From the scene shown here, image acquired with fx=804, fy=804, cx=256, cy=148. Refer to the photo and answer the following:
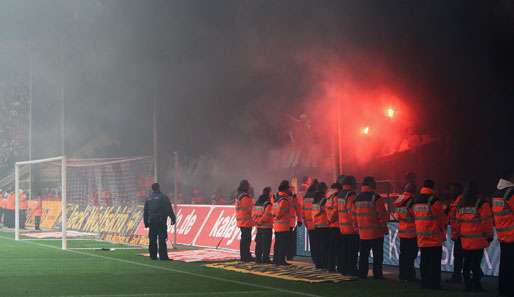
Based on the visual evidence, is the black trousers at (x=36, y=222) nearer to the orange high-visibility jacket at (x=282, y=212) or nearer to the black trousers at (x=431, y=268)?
the orange high-visibility jacket at (x=282, y=212)

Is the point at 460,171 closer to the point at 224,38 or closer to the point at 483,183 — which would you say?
the point at 483,183

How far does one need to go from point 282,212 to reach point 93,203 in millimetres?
10488

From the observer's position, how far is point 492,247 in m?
12.8

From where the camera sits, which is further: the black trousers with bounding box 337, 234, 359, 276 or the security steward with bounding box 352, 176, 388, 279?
the black trousers with bounding box 337, 234, 359, 276

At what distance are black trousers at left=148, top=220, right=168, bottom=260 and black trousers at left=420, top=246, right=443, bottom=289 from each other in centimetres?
687

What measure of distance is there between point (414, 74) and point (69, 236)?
459 inches

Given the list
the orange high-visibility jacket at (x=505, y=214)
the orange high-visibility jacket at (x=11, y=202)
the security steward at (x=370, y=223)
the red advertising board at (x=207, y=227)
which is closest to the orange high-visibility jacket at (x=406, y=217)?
the security steward at (x=370, y=223)

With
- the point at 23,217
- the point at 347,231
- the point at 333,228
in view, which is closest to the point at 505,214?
the point at 347,231

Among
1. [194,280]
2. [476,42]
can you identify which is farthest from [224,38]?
[194,280]

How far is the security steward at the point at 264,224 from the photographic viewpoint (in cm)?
1542

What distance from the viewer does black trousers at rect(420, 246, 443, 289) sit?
36.9 feet

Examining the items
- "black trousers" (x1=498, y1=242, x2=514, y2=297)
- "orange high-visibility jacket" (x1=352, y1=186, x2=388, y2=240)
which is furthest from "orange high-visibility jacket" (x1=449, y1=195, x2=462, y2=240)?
"black trousers" (x1=498, y1=242, x2=514, y2=297)

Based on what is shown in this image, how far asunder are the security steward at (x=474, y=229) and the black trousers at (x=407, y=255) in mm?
1078

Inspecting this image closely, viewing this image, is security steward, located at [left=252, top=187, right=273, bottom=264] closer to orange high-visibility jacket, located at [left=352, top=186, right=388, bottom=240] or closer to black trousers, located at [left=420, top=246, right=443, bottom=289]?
orange high-visibility jacket, located at [left=352, top=186, right=388, bottom=240]
